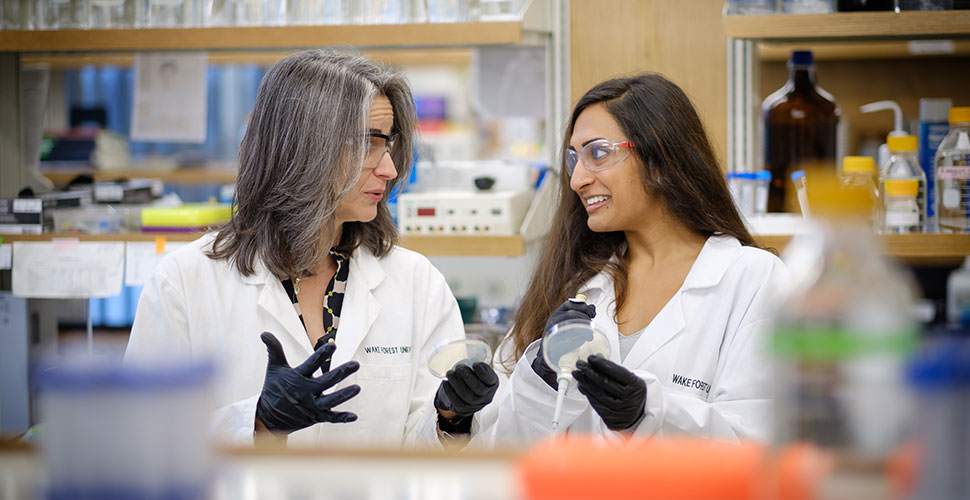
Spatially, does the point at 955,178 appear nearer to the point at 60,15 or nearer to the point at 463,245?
the point at 463,245

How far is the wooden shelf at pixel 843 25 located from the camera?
2.26 meters

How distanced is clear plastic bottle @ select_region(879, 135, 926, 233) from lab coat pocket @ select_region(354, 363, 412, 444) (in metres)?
1.32

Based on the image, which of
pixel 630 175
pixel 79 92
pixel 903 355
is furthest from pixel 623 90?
pixel 79 92

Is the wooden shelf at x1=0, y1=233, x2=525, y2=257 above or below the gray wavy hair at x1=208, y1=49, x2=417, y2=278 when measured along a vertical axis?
below

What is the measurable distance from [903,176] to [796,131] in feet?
1.34

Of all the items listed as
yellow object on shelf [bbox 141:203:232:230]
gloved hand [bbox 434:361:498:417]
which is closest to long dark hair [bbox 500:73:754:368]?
gloved hand [bbox 434:361:498:417]

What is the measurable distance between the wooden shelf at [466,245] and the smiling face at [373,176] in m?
0.39

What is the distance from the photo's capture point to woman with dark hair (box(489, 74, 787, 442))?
185 centimetres

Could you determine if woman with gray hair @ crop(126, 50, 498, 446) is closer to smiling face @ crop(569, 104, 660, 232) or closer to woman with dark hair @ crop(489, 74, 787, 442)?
woman with dark hair @ crop(489, 74, 787, 442)

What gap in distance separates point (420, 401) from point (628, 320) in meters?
0.52

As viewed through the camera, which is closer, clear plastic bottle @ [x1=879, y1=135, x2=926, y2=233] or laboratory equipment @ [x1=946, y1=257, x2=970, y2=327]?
clear plastic bottle @ [x1=879, y1=135, x2=926, y2=233]

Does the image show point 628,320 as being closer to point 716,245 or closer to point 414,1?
point 716,245

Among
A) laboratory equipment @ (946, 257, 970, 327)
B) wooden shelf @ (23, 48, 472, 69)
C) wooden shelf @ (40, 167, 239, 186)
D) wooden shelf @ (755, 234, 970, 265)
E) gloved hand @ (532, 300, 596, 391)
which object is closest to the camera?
gloved hand @ (532, 300, 596, 391)

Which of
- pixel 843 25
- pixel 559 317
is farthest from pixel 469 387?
pixel 843 25
